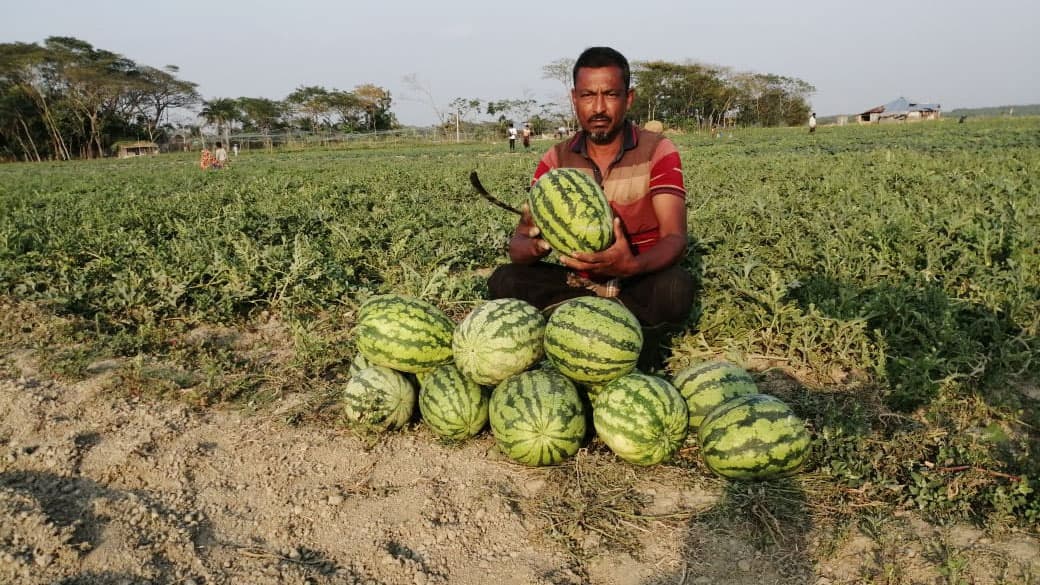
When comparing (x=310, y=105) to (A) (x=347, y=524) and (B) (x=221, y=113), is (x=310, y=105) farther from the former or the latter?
(A) (x=347, y=524)

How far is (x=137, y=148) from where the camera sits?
5597 centimetres

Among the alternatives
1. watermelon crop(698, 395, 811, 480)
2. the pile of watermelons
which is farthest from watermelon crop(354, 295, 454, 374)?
watermelon crop(698, 395, 811, 480)

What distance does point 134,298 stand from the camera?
184 inches

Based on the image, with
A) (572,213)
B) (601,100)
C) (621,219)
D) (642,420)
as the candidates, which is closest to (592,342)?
(642,420)

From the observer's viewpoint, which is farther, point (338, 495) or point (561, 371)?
point (561, 371)

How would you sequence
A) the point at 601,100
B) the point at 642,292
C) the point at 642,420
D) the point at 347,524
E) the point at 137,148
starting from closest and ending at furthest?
the point at 347,524 < the point at 642,420 < the point at 601,100 < the point at 642,292 < the point at 137,148

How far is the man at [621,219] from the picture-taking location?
3520mm

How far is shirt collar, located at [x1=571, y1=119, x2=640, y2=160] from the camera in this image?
3.79 meters

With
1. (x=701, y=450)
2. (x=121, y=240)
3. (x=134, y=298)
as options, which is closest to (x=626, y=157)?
(x=701, y=450)

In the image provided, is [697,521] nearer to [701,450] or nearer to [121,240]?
[701,450]

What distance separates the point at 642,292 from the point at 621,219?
47cm

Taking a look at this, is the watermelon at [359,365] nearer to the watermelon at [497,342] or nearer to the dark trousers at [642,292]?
the watermelon at [497,342]

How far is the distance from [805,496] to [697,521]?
48cm

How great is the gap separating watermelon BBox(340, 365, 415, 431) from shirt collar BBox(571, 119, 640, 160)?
1835 millimetres
